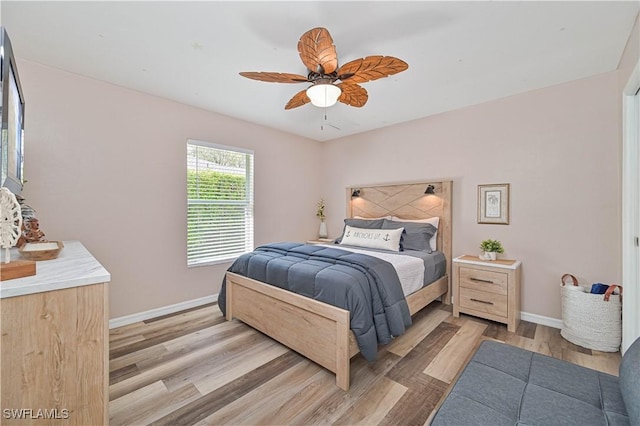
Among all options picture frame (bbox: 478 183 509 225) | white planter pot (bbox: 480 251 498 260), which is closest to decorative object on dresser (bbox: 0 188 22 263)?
white planter pot (bbox: 480 251 498 260)

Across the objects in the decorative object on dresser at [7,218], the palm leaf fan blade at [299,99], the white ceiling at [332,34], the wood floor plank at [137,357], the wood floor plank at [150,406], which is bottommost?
the wood floor plank at [150,406]

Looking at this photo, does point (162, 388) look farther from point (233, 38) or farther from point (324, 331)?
point (233, 38)

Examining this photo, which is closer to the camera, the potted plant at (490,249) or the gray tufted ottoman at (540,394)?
the gray tufted ottoman at (540,394)

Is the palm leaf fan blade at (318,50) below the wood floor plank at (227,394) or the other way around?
the other way around

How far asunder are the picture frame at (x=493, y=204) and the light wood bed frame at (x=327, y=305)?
37 centimetres

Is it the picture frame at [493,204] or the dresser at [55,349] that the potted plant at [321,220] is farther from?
the dresser at [55,349]

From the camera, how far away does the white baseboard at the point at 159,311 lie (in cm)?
285

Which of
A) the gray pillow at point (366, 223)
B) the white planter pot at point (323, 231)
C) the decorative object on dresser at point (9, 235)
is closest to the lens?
the decorative object on dresser at point (9, 235)

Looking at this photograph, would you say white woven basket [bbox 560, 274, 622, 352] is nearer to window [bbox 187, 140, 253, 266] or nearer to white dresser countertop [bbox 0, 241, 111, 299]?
white dresser countertop [bbox 0, 241, 111, 299]

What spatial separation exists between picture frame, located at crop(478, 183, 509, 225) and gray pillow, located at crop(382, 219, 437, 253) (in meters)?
0.60

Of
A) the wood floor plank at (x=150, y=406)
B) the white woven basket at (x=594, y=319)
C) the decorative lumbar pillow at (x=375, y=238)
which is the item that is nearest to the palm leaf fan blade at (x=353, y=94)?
the decorative lumbar pillow at (x=375, y=238)

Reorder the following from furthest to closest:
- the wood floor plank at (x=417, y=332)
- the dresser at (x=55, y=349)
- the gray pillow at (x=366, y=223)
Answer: the gray pillow at (x=366, y=223), the wood floor plank at (x=417, y=332), the dresser at (x=55, y=349)

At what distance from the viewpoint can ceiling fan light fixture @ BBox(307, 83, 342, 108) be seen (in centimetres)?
207

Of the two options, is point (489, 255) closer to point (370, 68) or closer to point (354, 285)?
point (354, 285)
